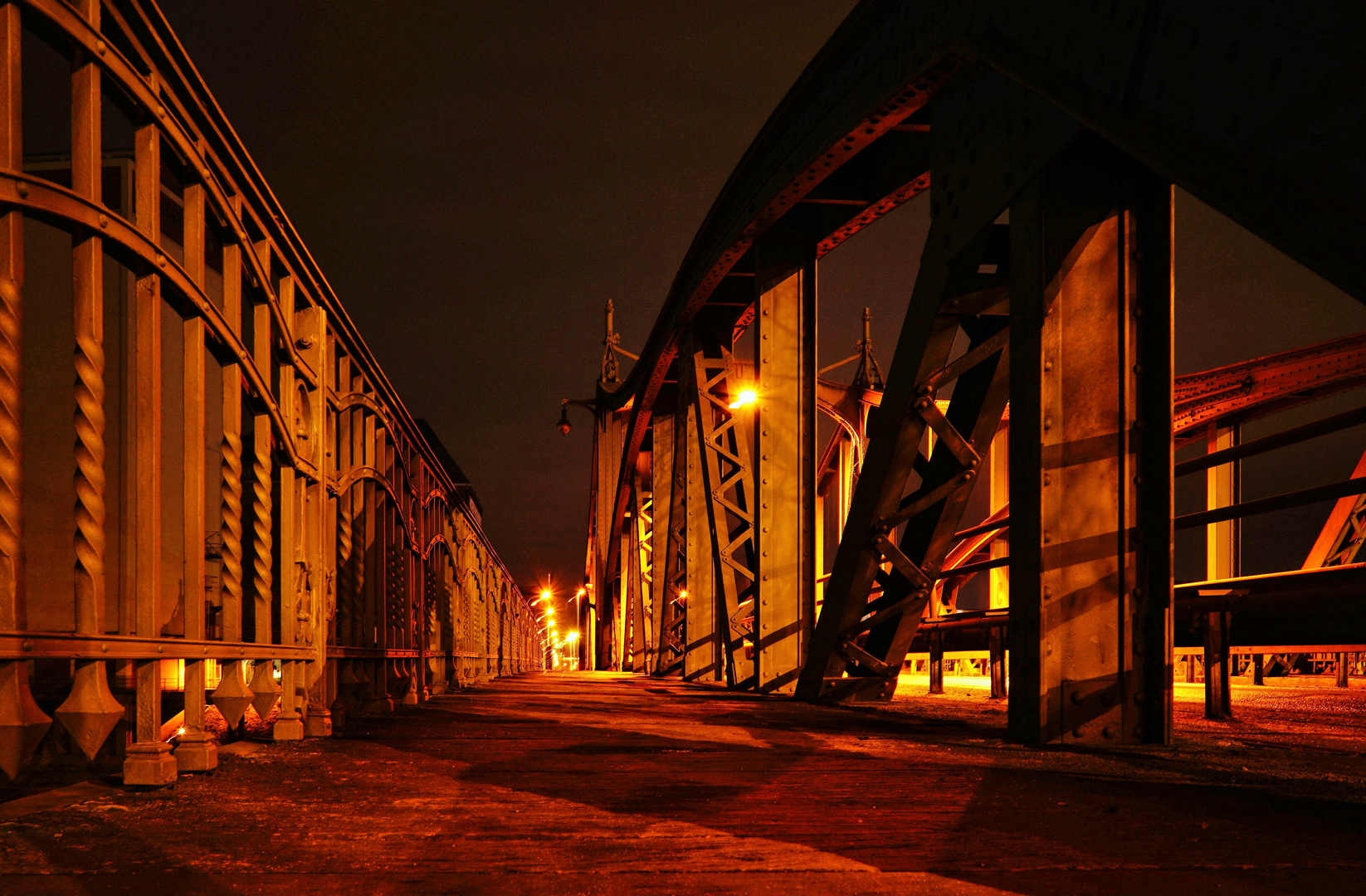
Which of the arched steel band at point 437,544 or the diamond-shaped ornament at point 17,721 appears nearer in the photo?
the diamond-shaped ornament at point 17,721

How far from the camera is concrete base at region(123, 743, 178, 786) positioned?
9.53 feet

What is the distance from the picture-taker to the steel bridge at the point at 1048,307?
2.46 metres

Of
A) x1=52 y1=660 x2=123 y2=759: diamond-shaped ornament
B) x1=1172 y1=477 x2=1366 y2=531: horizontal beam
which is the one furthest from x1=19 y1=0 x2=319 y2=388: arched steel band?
x1=1172 y1=477 x2=1366 y2=531: horizontal beam

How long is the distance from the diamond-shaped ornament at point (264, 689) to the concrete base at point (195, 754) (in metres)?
0.68

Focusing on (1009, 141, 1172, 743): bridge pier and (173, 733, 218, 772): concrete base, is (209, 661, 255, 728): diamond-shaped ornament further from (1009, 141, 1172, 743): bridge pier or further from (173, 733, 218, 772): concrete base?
(1009, 141, 1172, 743): bridge pier

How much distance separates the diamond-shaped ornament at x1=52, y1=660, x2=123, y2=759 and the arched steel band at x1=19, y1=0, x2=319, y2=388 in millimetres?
1609

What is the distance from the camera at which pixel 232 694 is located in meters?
3.57

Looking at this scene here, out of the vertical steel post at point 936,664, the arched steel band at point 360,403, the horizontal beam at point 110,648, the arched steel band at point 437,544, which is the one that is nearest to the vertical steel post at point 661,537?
the arched steel band at point 437,544

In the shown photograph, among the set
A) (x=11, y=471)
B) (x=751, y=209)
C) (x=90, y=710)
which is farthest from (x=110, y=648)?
(x=751, y=209)

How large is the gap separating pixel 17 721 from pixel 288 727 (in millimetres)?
2225

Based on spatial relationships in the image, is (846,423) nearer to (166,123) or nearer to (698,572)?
(698,572)

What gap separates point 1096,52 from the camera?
10.8 feet

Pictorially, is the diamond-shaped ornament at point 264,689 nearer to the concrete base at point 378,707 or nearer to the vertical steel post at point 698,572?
the concrete base at point 378,707

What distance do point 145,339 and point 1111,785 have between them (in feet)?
10.2
